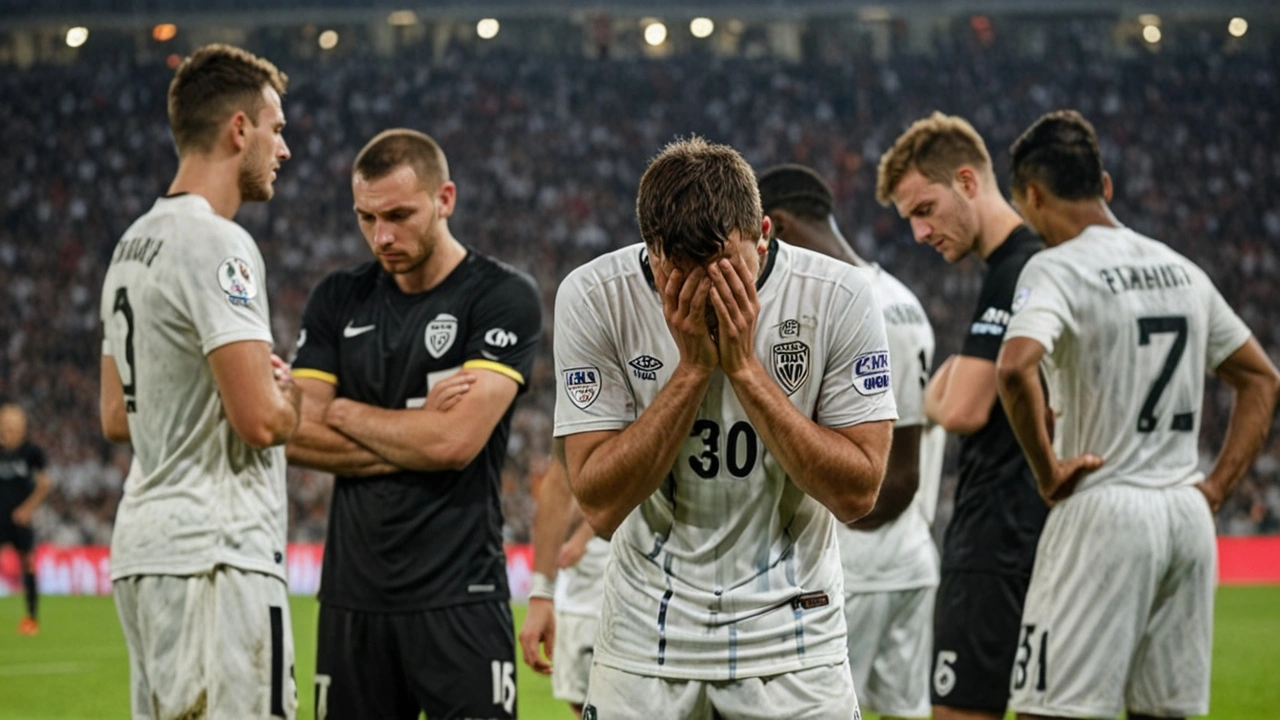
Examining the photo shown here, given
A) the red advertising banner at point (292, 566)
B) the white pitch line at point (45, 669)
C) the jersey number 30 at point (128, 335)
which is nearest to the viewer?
the jersey number 30 at point (128, 335)

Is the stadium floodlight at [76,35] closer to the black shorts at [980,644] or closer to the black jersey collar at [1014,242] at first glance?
the black jersey collar at [1014,242]

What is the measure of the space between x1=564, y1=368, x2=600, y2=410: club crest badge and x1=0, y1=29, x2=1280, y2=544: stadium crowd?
24679 millimetres

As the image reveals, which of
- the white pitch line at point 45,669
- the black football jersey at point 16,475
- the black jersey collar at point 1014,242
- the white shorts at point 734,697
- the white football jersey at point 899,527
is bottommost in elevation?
the white pitch line at point 45,669

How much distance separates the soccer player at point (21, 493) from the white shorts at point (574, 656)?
402 inches

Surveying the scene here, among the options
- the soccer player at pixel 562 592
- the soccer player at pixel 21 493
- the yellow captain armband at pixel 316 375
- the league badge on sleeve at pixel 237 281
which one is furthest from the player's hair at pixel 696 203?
the soccer player at pixel 21 493

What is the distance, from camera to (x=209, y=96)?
4.41m

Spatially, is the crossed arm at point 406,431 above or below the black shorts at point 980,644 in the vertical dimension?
above

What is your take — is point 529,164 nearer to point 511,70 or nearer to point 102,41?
point 511,70

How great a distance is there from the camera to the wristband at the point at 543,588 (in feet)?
17.5

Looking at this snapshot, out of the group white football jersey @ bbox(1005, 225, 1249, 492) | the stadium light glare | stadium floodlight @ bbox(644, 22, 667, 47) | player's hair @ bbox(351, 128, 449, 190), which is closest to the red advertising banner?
the stadium light glare

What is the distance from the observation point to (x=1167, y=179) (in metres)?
30.5

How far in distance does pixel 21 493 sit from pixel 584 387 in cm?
1454

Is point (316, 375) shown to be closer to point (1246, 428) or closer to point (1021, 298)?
point (1021, 298)

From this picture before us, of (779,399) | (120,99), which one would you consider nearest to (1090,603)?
(779,399)
